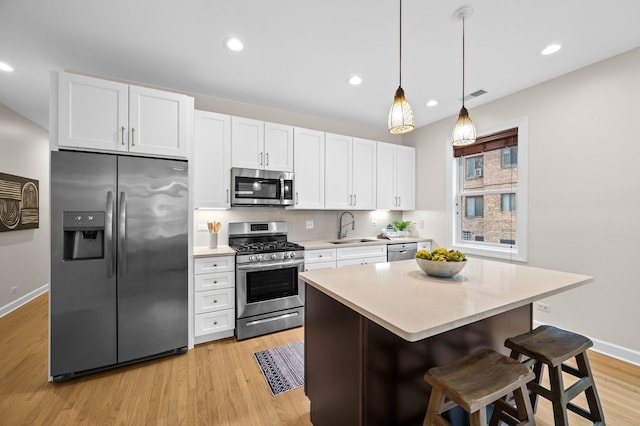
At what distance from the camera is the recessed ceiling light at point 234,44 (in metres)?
2.19

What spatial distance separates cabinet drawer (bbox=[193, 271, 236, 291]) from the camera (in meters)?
2.63

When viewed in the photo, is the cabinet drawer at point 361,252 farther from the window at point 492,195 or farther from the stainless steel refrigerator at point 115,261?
the stainless steel refrigerator at point 115,261

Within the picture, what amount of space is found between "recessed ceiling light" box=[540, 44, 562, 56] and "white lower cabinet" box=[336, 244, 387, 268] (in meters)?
2.62

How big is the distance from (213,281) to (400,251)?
260 cm

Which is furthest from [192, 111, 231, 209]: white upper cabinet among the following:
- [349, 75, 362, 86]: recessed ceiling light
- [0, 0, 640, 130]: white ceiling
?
[349, 75, 362, 86]: recessed ceiling light

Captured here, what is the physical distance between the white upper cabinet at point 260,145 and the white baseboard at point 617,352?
3.64 meters

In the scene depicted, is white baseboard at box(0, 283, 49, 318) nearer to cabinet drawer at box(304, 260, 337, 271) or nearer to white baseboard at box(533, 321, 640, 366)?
cabinet drawer at box(304, 260, 337, 271)

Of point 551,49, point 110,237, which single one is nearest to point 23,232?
point 110,237

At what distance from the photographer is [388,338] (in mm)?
1289

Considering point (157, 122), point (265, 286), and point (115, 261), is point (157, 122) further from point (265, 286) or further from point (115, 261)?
point (265, 286)

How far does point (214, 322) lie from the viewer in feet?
8.90

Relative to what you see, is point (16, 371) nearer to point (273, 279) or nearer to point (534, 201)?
point (273, 279)

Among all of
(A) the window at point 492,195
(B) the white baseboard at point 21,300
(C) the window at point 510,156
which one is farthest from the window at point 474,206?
(B) the white baseboard at point 21,300

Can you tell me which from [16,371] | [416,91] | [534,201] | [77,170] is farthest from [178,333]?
[534,201]
